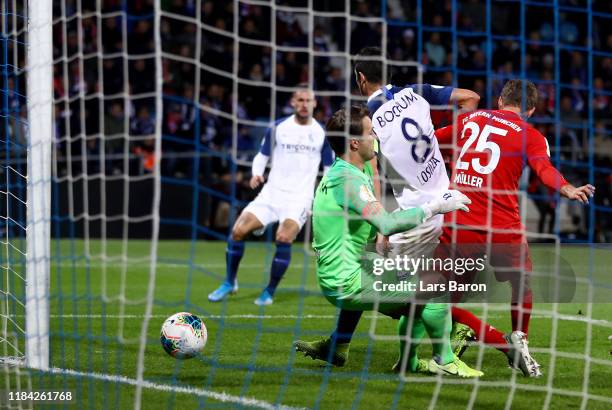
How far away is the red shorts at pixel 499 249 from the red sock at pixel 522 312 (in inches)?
7.4

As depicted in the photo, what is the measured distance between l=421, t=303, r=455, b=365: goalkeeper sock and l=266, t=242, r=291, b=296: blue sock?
417 cm

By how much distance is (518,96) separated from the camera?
7270mm

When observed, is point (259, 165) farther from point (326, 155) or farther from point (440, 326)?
point (440, 326)

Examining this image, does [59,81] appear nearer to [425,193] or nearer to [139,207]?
[139,207]

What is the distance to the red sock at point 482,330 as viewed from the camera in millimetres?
6848

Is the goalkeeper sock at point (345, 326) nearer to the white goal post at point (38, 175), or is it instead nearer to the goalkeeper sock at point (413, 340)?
the goalkeeper sock at point (413, 340)

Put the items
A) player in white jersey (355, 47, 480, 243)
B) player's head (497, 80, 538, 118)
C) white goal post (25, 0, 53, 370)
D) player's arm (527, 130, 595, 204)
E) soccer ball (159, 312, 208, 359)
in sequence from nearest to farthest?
1. player's arm (527, 130, 595, 204)
2. white goal post (25, 0, 53, 370)
3. soccer ball (159, 312, 208, 359)
4. player's head (497, 80, 538, 118)
5. player in white jersey (355, 47, 480, 243)

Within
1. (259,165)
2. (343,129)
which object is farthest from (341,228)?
(259,165)

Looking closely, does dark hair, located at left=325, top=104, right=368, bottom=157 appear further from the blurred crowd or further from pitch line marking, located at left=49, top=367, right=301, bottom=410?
the blurred crowd

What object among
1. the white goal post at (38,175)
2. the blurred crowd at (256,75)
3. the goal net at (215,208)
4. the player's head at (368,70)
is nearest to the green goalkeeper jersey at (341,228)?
the goal net at (215,208)

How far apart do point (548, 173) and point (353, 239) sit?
1312mm

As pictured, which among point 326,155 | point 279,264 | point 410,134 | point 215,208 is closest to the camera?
point 410,134

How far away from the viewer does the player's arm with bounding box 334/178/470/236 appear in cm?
608

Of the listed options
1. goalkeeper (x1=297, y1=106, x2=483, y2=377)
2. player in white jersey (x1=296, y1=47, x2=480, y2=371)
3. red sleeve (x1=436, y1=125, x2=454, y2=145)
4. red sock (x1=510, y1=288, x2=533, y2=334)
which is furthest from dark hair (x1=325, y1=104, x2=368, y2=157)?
red sock (x1=510, y1=288, x2=533, y2=334)
